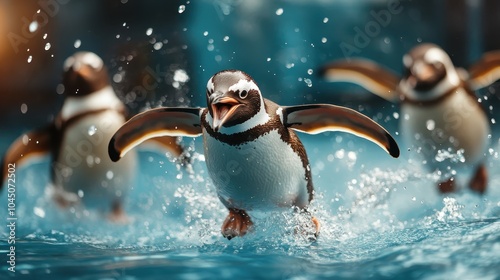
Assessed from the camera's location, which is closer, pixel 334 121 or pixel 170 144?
pixel 334 121

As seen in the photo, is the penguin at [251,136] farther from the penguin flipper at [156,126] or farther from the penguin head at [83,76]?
the penguin head at [83,76]

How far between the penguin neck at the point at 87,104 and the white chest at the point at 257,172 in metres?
0.90

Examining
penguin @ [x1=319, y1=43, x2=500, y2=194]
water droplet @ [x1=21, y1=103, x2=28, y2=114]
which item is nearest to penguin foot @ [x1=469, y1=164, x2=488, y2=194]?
penguin @ [x1=319, y1=43, x2=500, y2=194]

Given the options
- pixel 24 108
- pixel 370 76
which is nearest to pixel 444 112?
pixel 370 76

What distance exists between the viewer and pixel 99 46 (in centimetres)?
380

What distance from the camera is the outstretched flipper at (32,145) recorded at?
2.42 meters

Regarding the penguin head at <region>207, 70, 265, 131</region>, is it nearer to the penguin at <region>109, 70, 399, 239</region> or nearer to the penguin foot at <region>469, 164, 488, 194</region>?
the penguin at <region>109, 70, 399, 239</region>

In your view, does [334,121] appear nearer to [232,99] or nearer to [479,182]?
[232,99]

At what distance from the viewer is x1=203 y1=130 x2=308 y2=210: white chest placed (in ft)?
5.25

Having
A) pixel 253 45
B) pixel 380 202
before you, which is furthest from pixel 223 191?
pixel 253 45

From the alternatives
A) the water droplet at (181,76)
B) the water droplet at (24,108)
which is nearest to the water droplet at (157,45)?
the water droplet at (181,76)

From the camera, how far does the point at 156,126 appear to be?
178cm

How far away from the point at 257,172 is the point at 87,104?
1024mm

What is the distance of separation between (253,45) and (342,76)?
2.07 meters
